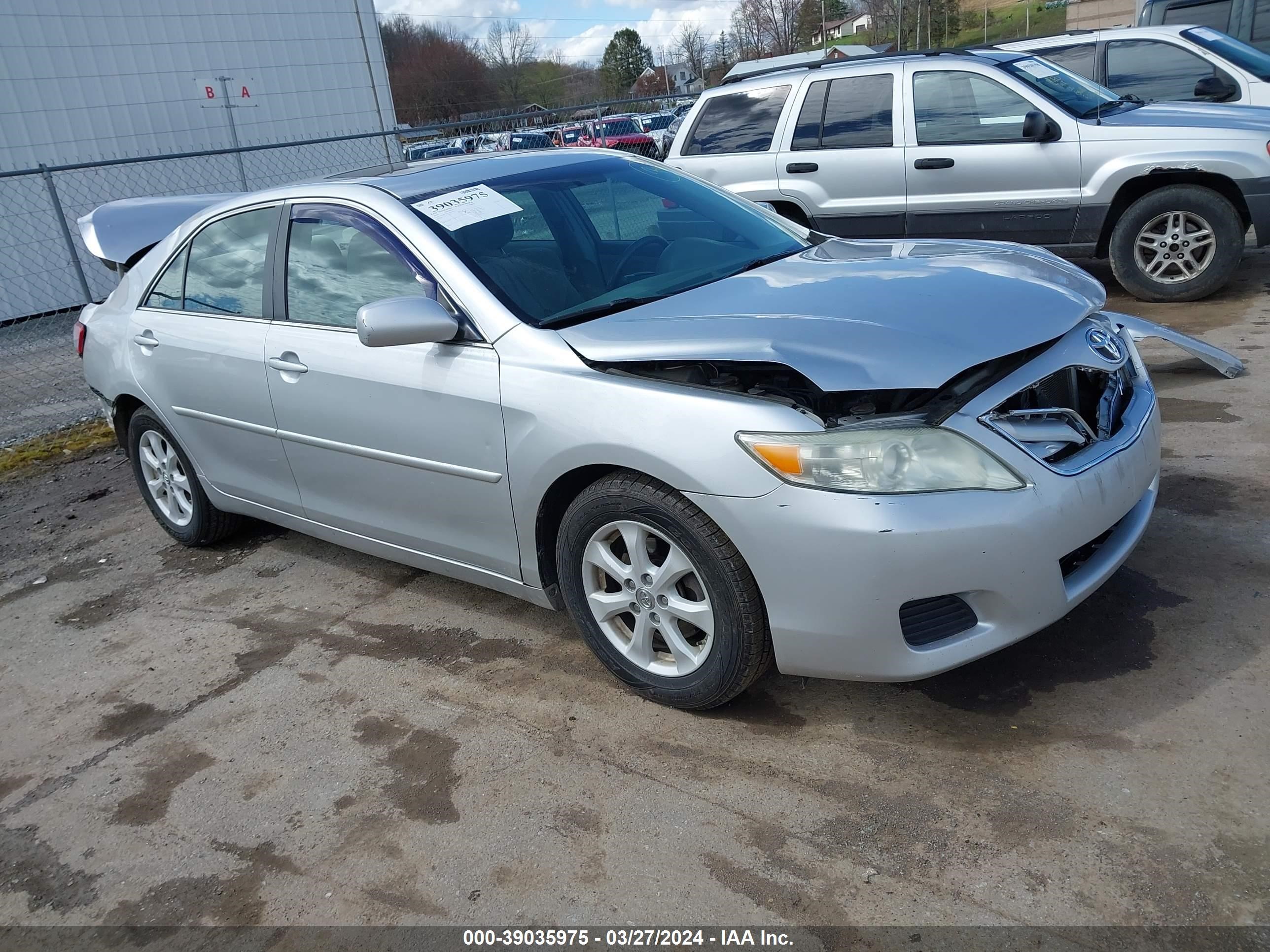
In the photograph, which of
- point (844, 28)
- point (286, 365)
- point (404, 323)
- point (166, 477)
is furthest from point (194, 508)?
point (844, 28)

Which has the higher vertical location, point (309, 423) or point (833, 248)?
point (833, 248)

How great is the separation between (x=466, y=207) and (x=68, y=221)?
38.0 ft

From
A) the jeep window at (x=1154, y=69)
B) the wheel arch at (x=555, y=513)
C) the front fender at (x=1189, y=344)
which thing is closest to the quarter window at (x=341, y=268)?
the wheel arch at (x=555, y=513)

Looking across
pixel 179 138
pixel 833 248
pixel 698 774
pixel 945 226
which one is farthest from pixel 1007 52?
pixel 179 138

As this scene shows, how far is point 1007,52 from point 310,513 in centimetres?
632

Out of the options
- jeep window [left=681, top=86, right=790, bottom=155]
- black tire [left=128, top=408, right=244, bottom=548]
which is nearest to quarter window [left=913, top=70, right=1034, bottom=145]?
jeep window [left=681, top=86, right=790, bottom=155]

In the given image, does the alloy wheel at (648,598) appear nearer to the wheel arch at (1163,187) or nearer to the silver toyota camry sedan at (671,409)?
the silver toyota camry sedan at (671,409)

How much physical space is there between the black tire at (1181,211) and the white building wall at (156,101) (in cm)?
1038

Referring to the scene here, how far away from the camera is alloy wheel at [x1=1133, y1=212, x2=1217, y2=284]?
7047mm

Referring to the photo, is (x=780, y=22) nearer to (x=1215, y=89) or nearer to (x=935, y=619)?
(x=1215, y=89)

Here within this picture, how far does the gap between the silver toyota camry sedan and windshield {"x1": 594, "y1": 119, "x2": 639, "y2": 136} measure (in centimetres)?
1643

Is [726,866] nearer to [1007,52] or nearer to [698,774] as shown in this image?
[698,774]

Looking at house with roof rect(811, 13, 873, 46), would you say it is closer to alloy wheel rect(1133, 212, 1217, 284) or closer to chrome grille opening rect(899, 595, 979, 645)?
alloy wheel rect(1133, 212, 1217, 284)

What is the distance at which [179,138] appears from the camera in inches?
571
